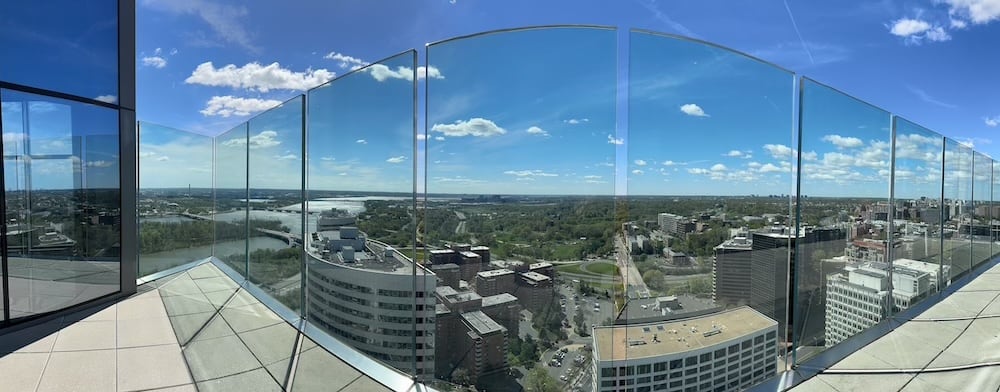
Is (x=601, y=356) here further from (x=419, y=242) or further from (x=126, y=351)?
(x=126, y=351)

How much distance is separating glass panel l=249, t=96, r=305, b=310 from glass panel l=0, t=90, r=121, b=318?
2.16 metres

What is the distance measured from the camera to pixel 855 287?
1.86 m

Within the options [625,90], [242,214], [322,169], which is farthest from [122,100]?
[625,90]

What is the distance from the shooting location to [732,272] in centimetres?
146

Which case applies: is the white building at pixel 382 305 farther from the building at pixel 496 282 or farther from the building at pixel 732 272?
the building at pixel 732 272

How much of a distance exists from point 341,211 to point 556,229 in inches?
44.0

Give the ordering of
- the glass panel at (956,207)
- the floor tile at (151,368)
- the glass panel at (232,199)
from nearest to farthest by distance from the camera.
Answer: the floor tile at (151,368) → the glass panel at (232,199) → the glass panel at (956,207)

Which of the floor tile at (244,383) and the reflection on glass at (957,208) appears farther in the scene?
the reflection on glass at (957,208)

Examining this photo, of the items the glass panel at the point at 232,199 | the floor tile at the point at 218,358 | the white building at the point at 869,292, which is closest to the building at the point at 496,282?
the floor tile at the point at 218,358

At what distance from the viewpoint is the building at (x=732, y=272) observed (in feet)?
4.72

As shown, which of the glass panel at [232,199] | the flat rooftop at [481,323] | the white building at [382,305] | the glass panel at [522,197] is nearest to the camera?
the glass panel at [522,197]

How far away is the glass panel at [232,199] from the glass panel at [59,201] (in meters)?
1.65

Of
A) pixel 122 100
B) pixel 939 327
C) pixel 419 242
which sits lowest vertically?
pixel 939 327

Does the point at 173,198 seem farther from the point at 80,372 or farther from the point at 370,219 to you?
the point at 370,219
